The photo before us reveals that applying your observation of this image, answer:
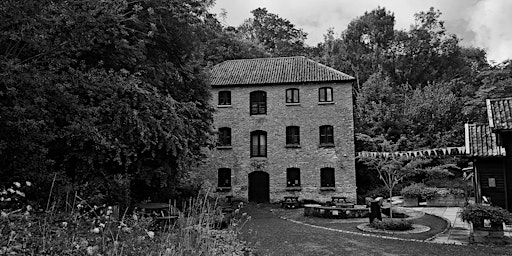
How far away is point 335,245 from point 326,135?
13.4 m

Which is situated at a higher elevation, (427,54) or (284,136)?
(427,54)

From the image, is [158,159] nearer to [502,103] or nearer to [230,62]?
[502,103]

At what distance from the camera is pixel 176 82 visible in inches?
548

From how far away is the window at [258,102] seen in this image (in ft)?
76.1

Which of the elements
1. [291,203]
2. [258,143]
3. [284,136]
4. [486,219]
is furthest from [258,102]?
[486,219]

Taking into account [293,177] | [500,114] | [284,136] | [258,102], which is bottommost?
[293,177]

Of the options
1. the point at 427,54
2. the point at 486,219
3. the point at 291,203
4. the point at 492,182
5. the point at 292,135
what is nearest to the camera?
the point at 486,219

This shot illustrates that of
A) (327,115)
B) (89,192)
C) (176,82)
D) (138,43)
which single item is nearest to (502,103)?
(327,115)

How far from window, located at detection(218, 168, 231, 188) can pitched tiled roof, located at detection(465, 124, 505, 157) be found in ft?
42.6

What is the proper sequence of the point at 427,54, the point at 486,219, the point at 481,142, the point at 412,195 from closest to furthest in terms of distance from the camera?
the point at 486,219
the point at 481,142
the point at 412,195
the point at 427,54

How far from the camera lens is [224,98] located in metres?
23.7

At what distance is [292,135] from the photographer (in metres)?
22.9

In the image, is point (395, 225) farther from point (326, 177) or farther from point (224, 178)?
point (224, 178)

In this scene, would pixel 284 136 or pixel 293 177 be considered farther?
pixel 284 136
